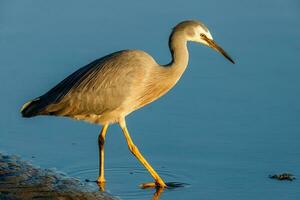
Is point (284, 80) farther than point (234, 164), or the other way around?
point (284, 80)

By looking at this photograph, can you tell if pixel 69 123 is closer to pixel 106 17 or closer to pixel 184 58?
pixel 184 58

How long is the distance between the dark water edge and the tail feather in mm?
596

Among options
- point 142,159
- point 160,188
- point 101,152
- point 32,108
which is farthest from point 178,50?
point 32,108

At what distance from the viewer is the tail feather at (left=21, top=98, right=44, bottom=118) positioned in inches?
390

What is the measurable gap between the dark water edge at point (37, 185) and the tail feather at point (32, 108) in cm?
60

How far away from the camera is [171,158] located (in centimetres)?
1003

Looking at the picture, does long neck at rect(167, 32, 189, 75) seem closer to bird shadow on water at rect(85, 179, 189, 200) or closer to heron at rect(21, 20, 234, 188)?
heron at rect(21, 20, 234, 188)

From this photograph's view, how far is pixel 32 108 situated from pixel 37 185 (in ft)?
3.94

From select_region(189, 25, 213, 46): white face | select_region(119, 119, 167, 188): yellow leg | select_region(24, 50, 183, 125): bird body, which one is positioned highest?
select_region(189, 25, 213, 46): white face

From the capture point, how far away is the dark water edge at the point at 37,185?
8.80 m

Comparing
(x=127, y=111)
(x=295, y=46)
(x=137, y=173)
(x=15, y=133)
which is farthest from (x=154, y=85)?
(x=295, y=46)

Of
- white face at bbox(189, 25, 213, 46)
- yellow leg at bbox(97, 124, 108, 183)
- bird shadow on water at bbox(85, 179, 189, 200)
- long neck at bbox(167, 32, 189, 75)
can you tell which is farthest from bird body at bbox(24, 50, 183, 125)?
bird shadow on water at bbox(85, 179, 189, 200)

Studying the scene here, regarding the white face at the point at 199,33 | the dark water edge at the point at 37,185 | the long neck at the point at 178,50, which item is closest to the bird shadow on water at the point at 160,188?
the dark water edge at the point at 37,185

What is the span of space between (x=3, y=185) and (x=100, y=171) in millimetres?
1167
